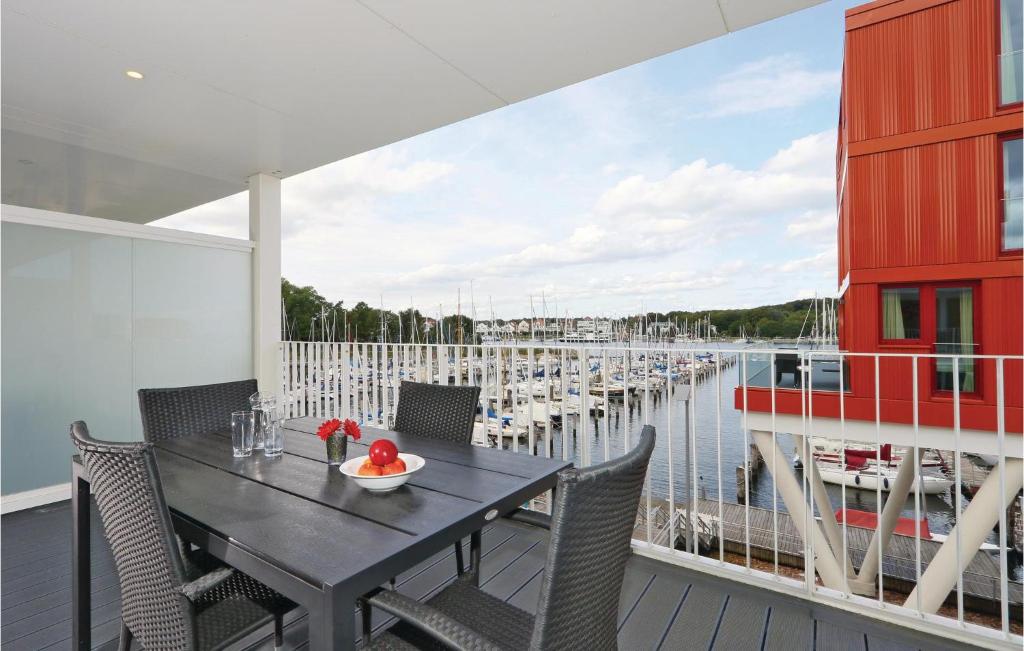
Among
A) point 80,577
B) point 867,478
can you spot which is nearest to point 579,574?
point 80,577

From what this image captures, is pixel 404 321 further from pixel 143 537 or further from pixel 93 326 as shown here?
pixel 143 537

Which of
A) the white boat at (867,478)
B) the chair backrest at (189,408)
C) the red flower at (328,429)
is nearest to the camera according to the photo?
the red flower at (328,429)

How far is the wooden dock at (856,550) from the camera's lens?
8.36m

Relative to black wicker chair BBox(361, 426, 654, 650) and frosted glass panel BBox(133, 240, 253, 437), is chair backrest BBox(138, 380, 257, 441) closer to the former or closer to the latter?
black wicker chair BBox(361, 426, 654, 650)

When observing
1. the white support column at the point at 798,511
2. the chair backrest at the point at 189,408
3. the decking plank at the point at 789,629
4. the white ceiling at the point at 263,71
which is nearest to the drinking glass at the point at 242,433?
the chair backrest at the point at 189,408

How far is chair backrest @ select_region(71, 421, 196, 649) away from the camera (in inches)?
45.1

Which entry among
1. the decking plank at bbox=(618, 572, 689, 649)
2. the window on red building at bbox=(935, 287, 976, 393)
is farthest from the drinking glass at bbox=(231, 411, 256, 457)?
the window on red building at bbox=(935, 287, 976, 393)

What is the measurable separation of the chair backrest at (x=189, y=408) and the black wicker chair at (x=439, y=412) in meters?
0.94

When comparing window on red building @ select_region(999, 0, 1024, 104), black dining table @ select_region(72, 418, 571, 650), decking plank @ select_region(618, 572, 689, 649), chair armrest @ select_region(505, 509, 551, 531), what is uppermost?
window on red building @ select_region(999, 0, 1024, 104)

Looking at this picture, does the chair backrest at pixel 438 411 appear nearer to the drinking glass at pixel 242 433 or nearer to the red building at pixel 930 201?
the drinking glass at pixel 242 433

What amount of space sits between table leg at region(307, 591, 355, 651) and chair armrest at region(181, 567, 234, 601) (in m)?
0.40

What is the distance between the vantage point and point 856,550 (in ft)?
33.8

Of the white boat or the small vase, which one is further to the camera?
the white boat

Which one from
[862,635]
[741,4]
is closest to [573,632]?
[862,635]
